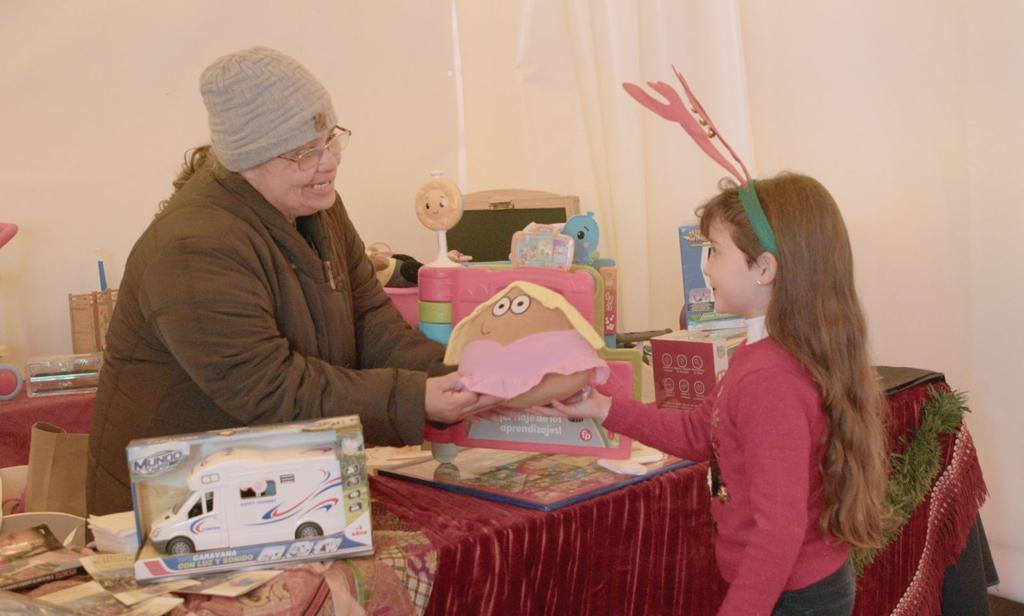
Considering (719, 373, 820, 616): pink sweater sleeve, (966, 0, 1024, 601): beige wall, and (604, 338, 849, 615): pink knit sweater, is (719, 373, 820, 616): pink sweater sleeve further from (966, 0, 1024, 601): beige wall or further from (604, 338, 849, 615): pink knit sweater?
(966, 0, 1024, 601): beige wall

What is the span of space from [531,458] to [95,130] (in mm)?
1386

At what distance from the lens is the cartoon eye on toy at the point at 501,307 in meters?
1.34

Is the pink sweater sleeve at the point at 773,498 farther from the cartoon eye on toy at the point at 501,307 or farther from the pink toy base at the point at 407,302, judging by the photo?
the pink toy base at the point at 407,302

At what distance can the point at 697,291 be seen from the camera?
1.98 meters

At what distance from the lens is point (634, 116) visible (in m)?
2.67

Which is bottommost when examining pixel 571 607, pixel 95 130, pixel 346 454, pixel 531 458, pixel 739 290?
pixel 571 607

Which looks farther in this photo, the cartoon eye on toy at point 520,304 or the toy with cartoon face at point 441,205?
the toy with cartoon face at point 441,205

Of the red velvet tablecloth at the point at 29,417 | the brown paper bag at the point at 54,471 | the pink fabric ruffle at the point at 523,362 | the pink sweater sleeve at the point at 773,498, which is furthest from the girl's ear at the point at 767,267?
the red velvet tablecloth at the point at 29,417

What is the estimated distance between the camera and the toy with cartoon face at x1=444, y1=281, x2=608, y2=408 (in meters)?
1.30

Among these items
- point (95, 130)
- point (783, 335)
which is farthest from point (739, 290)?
point (95, 130)

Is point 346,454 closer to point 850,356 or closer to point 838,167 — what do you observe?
point 850,356

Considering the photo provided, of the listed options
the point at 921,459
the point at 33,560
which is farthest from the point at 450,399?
the point at 921,459

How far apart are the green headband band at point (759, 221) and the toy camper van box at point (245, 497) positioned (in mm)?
555

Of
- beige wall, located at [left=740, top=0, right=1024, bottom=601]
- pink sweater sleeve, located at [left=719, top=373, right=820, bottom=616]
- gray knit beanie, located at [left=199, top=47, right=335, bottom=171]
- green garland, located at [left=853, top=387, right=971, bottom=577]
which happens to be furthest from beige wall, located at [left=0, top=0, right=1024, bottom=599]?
pink sweater sleeve, located at [left=719, top=373, right=820, bottom=616]
